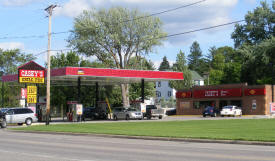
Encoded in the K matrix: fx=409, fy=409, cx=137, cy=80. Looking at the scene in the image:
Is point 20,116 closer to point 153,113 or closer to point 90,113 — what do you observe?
Answer: point 90,113

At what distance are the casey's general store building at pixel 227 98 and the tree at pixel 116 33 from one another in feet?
34.5

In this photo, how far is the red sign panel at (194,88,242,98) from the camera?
61.7 m

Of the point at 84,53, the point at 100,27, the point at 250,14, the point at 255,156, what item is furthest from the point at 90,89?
the point at 255,156

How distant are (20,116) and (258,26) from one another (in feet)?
173

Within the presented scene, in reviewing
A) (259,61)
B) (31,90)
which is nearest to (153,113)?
(31,90)

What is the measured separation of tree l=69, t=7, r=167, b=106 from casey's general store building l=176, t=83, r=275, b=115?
1050cm

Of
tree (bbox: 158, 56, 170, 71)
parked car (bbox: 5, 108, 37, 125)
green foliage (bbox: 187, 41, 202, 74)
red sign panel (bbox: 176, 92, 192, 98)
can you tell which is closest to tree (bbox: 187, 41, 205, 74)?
green foliage (bbox: 187, 41, 202, 74)

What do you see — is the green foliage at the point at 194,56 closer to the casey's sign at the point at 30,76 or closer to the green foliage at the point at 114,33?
the green foliage at the point at 114,33

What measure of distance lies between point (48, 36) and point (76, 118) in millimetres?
11165

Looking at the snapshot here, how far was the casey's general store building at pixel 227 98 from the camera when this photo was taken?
58.8 metres

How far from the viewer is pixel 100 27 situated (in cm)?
6347

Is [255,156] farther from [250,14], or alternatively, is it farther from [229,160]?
[250,14]

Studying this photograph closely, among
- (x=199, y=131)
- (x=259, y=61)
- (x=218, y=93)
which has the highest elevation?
(x=259, y=61)

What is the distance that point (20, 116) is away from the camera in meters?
40.9
